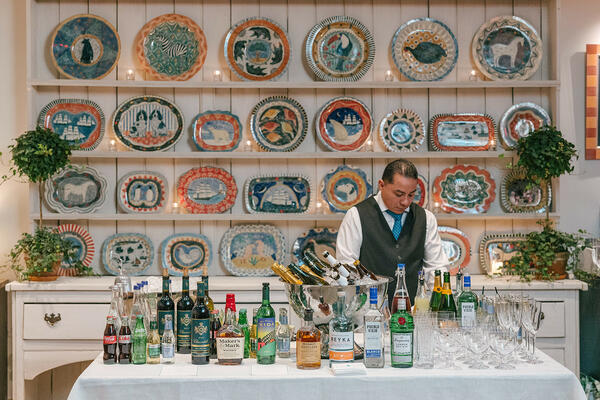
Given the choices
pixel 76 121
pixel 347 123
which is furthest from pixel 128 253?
pixel 347 123

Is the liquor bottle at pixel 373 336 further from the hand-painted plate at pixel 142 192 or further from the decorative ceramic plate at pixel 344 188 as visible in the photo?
the hand-painted plate at pixel 142 192

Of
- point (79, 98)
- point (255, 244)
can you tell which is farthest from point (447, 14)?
point (79, 98)

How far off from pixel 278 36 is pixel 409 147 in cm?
108

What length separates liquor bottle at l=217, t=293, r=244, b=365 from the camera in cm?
230

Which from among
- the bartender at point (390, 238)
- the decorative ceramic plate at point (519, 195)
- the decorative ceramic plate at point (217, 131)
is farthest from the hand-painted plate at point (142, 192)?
the decorative ceramic plate at point (519, 195)

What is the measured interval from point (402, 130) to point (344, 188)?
518 millimetres

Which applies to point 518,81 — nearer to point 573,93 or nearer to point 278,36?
point 573,93

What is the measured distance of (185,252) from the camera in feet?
14.3

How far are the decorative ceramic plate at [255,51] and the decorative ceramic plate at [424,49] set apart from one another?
2.35 feet

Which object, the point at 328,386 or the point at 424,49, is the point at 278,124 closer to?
the point at 424,49

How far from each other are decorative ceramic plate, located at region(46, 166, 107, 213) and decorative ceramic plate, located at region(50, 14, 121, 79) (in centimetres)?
60

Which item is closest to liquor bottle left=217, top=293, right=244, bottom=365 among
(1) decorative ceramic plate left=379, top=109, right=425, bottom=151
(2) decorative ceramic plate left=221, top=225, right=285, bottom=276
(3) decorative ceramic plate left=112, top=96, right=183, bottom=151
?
(2) decorative ceramic plate left=221, top=225, right=285, bottom=276

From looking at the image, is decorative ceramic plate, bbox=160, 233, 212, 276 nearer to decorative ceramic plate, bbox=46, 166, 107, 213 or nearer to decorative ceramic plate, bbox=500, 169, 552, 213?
decorative ceramic plate, bbox=46, 166, 107, 213

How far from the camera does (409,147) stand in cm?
435
